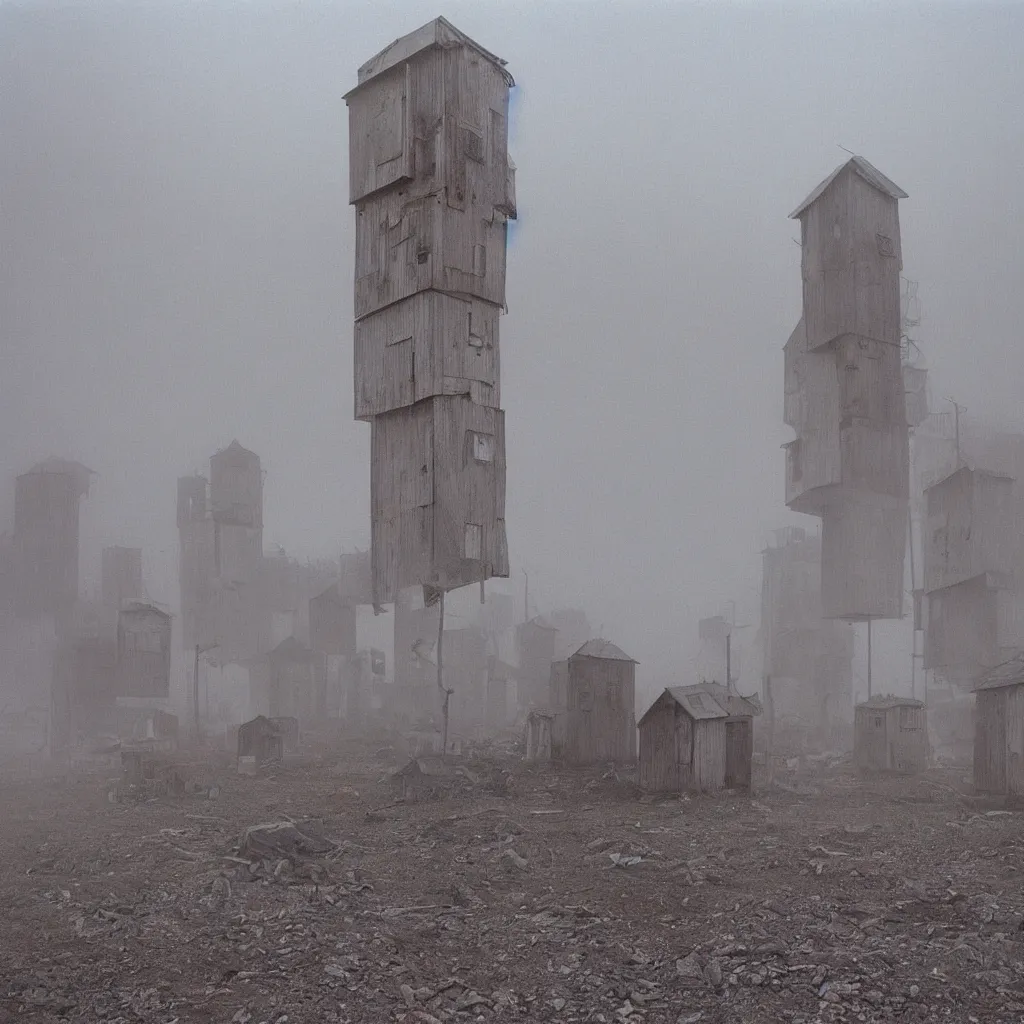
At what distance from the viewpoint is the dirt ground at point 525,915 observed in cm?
859

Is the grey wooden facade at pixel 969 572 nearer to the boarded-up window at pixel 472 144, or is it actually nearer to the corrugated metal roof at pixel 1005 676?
the corrugated metal roof at pixel 1005 676

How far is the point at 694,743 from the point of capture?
1888cm

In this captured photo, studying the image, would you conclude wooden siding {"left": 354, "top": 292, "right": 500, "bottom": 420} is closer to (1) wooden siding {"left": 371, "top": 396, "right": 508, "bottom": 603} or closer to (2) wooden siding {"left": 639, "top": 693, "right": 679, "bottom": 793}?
(1) wooden siding {"left": 371, "top": 396, "right": 508, "bottom": 603}

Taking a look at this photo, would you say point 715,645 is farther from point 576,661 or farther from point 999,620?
point 576,661

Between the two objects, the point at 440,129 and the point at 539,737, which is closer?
the point at 440,129

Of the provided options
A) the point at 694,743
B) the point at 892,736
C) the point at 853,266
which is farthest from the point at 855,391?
the point at 694,743

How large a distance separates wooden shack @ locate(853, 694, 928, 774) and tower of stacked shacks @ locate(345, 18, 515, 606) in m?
10.4

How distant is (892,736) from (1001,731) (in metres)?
5.68

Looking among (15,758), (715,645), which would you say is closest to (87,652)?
(15,758)

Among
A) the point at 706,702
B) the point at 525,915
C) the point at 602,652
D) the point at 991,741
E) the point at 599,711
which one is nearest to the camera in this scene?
the point at 525,915

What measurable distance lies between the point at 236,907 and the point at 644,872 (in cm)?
518

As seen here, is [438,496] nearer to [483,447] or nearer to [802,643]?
[483,447]

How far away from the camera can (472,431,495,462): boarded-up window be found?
19.2 m

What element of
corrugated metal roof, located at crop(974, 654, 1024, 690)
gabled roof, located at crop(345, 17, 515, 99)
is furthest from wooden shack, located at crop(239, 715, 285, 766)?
corrugated metal roof, located at crop(974, 654, 1024, 690)
